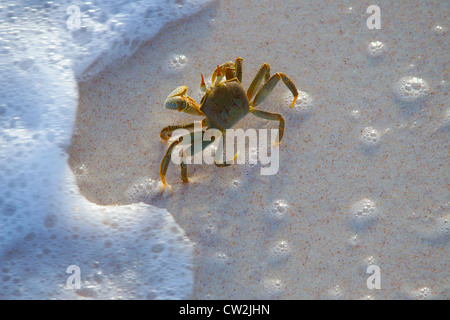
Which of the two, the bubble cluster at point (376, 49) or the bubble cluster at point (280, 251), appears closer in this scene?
the bubble cluster at point (280, 251)

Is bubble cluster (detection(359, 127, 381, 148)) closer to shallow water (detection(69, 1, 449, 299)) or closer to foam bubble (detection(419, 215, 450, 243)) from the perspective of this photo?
shallow water (detection(69, 1, 449, 299))

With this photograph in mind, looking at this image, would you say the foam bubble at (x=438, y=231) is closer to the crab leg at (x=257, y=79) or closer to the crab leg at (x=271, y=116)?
the crab leg at (x=271, y=116)

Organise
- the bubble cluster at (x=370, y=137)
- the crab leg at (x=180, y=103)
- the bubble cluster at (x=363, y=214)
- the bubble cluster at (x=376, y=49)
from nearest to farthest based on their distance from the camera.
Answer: the crab leg at (x=180, y=103) < the bubble cluster at (x=363, y=214) < the bubble cluster at (x=370, y=137) < the bubble cluster at (x=376, y=49)

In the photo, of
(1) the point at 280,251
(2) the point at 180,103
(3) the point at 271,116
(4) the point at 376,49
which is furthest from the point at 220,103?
(4) the point at 376,49

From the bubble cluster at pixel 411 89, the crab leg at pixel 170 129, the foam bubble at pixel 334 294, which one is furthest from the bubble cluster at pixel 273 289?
the bubble cluster at pixel 411 89

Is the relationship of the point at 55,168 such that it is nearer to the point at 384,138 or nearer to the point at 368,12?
the point at 384,138

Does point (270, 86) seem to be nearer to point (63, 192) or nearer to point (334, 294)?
point (334, 294)
